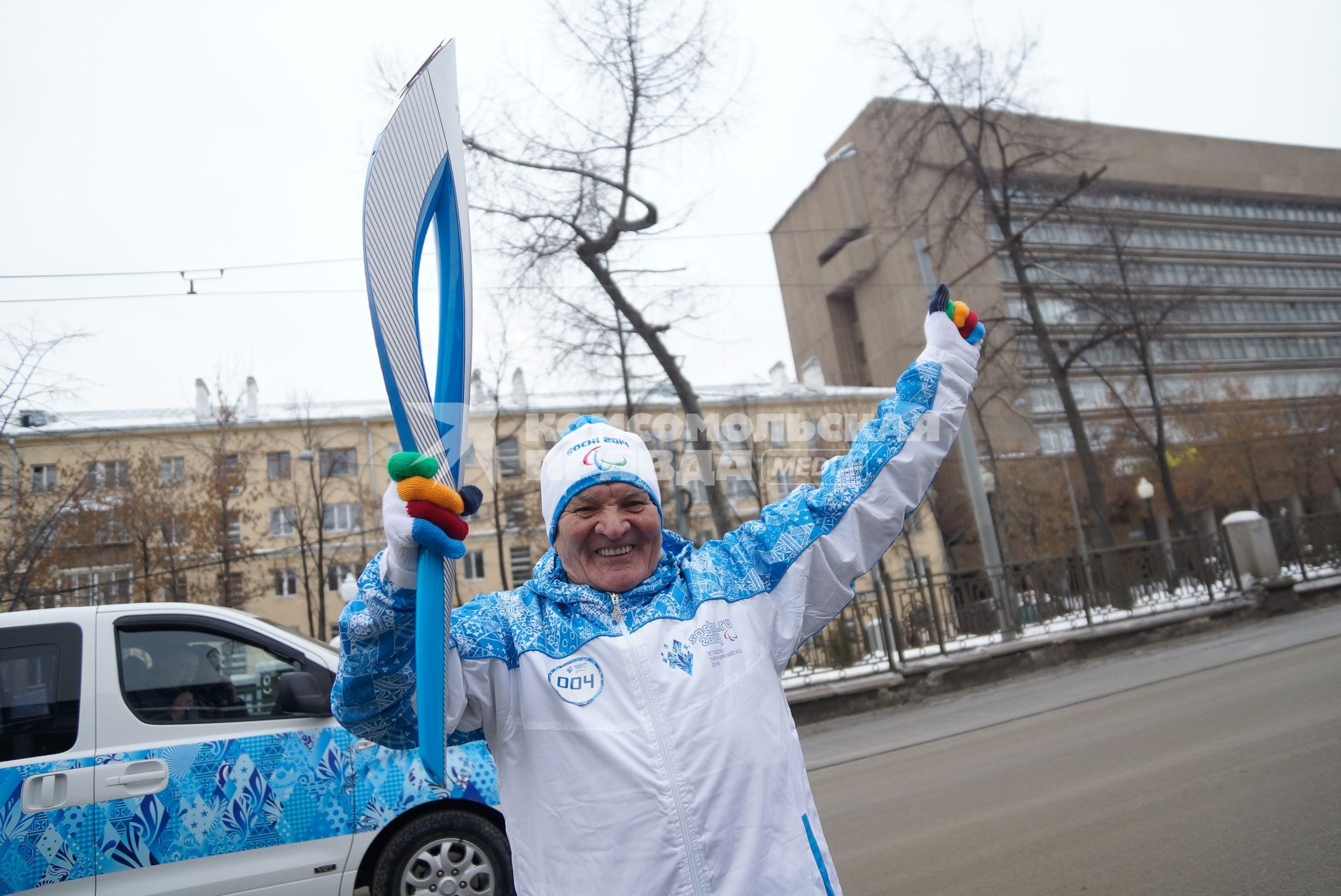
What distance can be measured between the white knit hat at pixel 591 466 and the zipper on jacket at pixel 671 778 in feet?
1.34

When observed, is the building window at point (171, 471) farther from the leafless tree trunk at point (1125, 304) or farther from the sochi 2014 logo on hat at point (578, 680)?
the sochi 2014 logo on hat at point (578, 680)

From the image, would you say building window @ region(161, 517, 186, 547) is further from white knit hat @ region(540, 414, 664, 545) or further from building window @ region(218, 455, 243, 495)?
white knit hat @ region(540, 414, 664, 545)

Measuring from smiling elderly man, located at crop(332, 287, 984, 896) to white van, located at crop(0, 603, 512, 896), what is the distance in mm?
2017

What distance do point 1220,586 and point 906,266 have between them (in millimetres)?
36510

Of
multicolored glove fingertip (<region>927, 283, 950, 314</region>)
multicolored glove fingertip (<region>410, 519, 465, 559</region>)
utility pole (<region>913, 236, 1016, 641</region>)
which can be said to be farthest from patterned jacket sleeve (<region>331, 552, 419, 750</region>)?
utility pole (<region>913, 236, 1016, 641</region>)

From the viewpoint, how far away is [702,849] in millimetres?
1867

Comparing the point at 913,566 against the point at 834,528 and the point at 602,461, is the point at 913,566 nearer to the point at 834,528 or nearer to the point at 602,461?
the point at 834,528

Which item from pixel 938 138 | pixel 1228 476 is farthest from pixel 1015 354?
pixel 1228 476

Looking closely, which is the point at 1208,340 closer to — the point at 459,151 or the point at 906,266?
the point at 906,266

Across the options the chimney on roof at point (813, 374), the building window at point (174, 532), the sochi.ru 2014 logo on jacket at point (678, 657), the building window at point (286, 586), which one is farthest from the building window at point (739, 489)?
Answer: the sochi.ru 2014 logo on jacket at point (678, 657)

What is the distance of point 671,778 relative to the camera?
1.89 meters

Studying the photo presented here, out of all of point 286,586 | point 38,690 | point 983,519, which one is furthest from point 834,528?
point 286,586

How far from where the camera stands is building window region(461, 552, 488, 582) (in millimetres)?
40047

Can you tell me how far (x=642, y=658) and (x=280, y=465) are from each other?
27707 mm
